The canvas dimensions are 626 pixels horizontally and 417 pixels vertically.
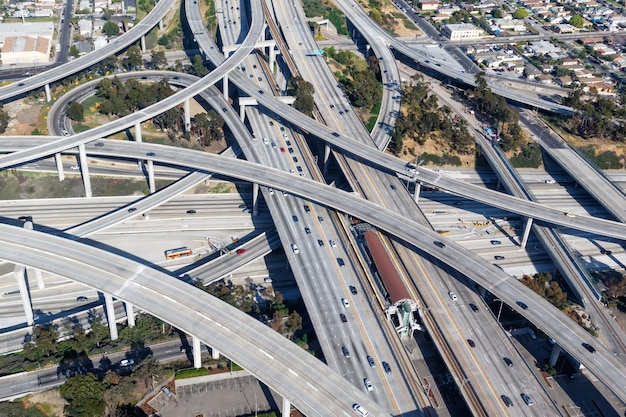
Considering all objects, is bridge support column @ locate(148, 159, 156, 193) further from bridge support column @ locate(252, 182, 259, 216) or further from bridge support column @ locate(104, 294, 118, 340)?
bridge support column @ locate(104, 294, 118, 340)

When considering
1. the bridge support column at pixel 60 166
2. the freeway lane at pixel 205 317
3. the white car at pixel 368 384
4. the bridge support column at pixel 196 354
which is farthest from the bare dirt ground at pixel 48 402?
the bridge support column at pixel 60 166

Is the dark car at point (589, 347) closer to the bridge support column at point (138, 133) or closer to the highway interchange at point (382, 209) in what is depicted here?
the highway interchange at point (382, 209)

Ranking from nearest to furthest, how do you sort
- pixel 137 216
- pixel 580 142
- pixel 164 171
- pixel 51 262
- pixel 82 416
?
pixel 82 416
pixel 51 262
pixel 137 216
pixel 164 171
pixel 580 142

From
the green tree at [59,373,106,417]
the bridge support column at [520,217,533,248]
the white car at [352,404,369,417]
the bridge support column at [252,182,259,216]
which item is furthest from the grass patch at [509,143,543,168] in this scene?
the green tree at [59,373,106,417]

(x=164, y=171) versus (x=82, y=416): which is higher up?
(x=164, y=171)

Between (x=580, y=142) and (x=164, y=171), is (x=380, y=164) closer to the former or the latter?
(x=164, y=171)

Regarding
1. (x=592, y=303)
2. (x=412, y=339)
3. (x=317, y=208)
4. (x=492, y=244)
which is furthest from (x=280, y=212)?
(x=592, y=303)
